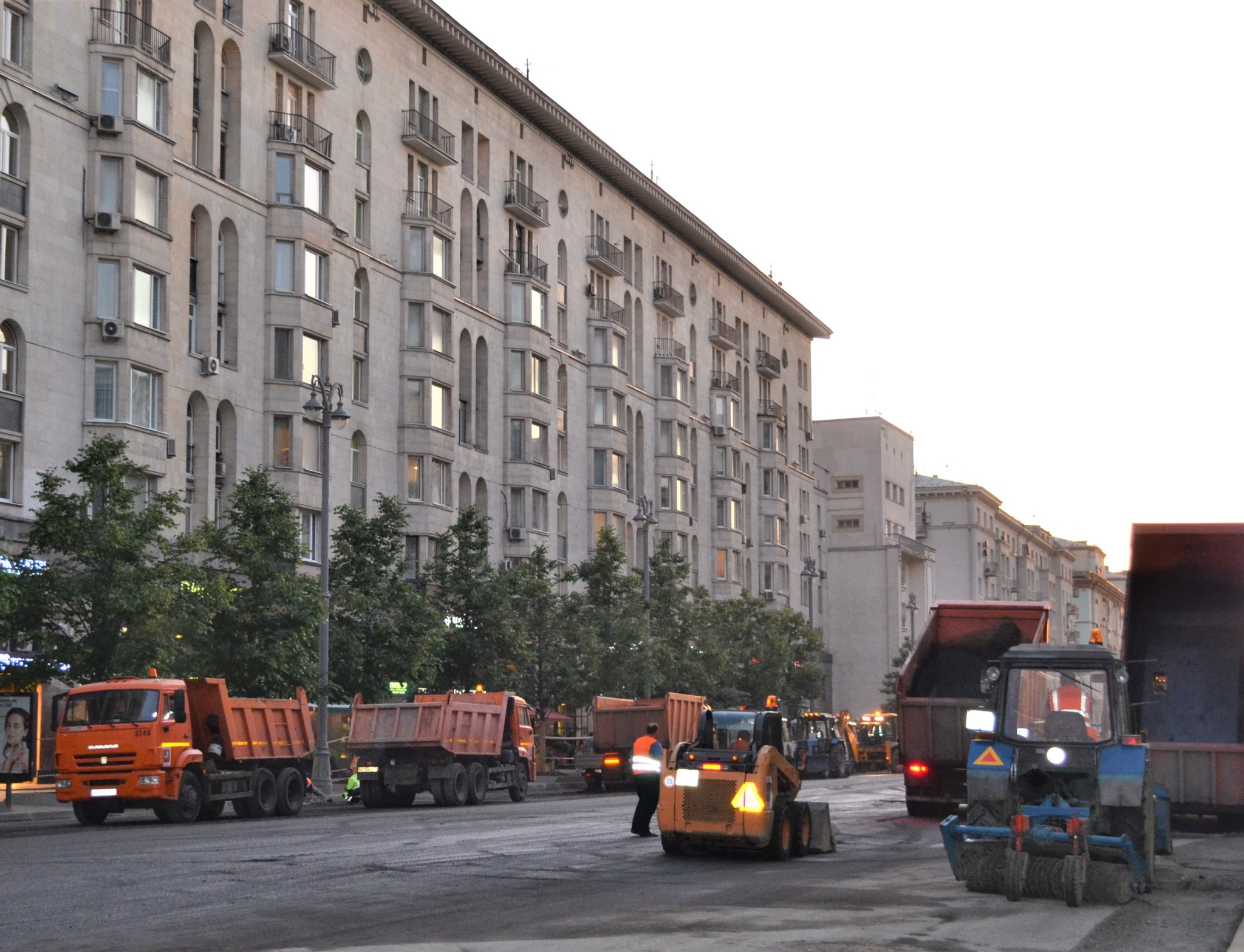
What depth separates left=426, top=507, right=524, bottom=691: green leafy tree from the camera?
53.7 meters

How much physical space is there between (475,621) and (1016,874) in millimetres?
39069

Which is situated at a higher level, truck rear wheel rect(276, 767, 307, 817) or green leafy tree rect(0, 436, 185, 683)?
green leafy tree rect(0, 436, 185, 683)

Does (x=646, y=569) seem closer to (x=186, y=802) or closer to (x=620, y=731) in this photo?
(x=620, y=731)

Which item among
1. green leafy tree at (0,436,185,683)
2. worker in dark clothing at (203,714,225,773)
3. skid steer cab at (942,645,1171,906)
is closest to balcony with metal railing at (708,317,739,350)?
green leafy tree at (0,436,185,683)

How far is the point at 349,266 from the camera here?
58219 mm

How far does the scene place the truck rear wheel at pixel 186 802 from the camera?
2995 cm

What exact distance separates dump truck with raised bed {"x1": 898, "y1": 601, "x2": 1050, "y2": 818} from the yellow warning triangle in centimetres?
1110

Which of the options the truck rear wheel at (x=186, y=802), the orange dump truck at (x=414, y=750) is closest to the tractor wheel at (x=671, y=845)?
the truck rear wheel at (x=186, y=802)

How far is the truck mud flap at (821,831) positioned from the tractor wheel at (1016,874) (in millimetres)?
5998

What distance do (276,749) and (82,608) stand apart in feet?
17.7

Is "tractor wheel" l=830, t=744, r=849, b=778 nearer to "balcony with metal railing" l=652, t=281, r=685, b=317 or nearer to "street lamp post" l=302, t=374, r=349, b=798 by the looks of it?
"street lamp post" l=302, t=374, r=349, b=798

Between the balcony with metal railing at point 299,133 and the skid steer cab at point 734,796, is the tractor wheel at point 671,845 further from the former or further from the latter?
the balcony with metal railing at point 299,133

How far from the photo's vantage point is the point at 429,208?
6394 centimetres

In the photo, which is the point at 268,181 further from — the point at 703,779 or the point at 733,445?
the point at 733,445
